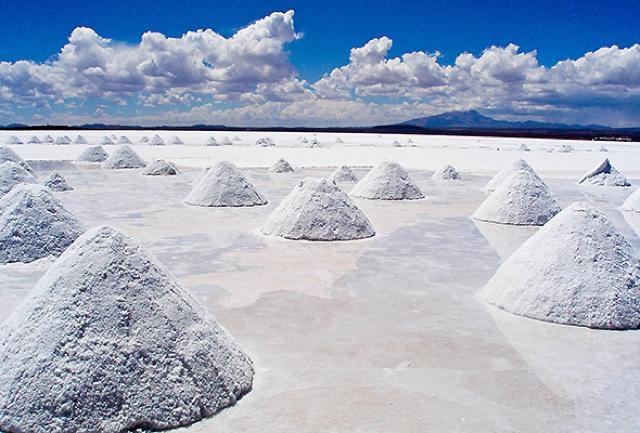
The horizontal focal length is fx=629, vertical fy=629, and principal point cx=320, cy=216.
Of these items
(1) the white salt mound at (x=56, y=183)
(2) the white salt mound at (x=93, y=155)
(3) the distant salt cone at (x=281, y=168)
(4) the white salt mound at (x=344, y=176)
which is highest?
(1) the white salt mound at (x=56, y=183)

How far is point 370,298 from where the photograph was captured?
247 inches

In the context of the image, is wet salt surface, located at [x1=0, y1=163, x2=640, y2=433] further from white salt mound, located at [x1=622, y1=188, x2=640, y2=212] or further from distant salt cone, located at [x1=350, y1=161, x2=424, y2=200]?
distant salt cone, located at [x1=350, y1=161, x2=424, y2=200]

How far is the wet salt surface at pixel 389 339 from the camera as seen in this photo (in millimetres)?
3766

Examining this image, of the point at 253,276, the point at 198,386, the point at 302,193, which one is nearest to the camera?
the point at 198,386

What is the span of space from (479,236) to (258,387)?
6.68 meters


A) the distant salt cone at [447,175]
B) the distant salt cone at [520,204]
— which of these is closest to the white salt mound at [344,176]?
the distant salt cone at [447,175]

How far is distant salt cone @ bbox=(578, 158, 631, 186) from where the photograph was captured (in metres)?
19.2

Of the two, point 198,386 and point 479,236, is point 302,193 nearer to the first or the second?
point 479,236

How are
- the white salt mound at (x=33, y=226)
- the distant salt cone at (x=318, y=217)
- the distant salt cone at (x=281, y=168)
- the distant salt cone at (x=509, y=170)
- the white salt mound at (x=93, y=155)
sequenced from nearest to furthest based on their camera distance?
1. the white salt mound at (x=33, y=226)
2. the distant salt cone at (x=318, y=217)
3. the distant salt cone at (x=509, y=170)
4. the distant salt cone at (x=281, y=168)
5. the white salt mound at (x=93, y=155)

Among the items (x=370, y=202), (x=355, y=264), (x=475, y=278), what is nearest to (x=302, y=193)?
(x=355, y=264)

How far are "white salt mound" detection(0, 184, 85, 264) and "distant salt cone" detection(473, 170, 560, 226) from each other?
726 cm

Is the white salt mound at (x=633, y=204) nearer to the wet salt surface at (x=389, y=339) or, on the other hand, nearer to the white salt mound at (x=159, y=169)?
the wet salt surface at (x=389, y=339)

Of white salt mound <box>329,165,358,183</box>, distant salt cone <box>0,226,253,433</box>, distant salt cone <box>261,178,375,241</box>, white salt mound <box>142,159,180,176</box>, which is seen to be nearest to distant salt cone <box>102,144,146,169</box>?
white salt mound <box>142,159,180,176</box>

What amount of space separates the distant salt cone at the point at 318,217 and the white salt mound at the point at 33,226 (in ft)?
9.69
